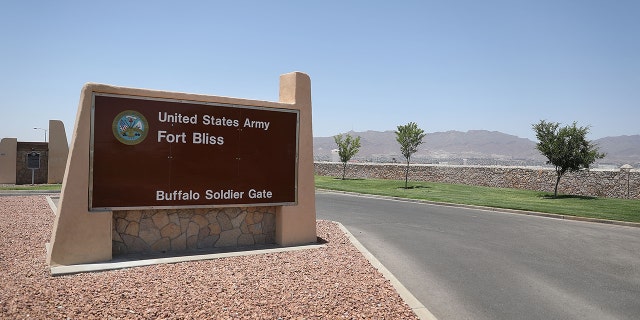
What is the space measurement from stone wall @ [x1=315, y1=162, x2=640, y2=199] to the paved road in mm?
14207

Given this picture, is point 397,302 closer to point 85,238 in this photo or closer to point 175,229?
point 175,229

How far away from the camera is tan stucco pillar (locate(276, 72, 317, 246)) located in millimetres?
9641

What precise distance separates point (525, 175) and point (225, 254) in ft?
91.8

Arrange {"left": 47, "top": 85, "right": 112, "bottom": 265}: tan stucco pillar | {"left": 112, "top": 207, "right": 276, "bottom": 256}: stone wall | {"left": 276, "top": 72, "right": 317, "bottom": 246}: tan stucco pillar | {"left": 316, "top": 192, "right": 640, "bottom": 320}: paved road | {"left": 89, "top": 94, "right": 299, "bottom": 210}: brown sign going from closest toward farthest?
{"left": 316, "top": 192, "right": 640, "bottom": 320}: paved road, {"left": 47, "top": 85, "right": 112, "bottom": 265}: tan stucco pillar, {"left": 89, "top": 94, "right": 299, "bottom": 210}: brown sign, {"left": 112, "top": 207, "right": 276, "bottom": 256}: stone wall, {"left": 276, "top": 72, "right": 317, "bottom": 246}: tan stucco pillar

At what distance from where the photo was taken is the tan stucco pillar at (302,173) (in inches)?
380

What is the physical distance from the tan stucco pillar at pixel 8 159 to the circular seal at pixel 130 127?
1031 inches

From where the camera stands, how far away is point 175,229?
866 centimetres

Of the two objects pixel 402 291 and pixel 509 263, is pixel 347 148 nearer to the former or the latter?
pixel 509 263

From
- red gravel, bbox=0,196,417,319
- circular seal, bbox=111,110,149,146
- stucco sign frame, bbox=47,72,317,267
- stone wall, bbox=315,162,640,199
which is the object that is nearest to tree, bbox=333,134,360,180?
stone wall, bbox=315,162,640,199

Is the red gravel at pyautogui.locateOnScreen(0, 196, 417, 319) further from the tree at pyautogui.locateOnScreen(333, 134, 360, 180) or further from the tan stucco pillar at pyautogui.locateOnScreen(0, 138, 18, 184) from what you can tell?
the tree at pyautogui.locateOnScreen(333, 134, 360, 180)

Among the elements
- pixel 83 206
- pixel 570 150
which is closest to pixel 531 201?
pixel 570 150

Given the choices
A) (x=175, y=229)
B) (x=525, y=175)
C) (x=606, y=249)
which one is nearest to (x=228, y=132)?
(x=175, y=229)

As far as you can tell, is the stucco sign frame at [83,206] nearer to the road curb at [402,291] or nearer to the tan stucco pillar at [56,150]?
the road curb at [402,291]

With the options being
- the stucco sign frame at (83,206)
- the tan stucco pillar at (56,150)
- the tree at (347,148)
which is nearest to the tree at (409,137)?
the tree at (347,148)
